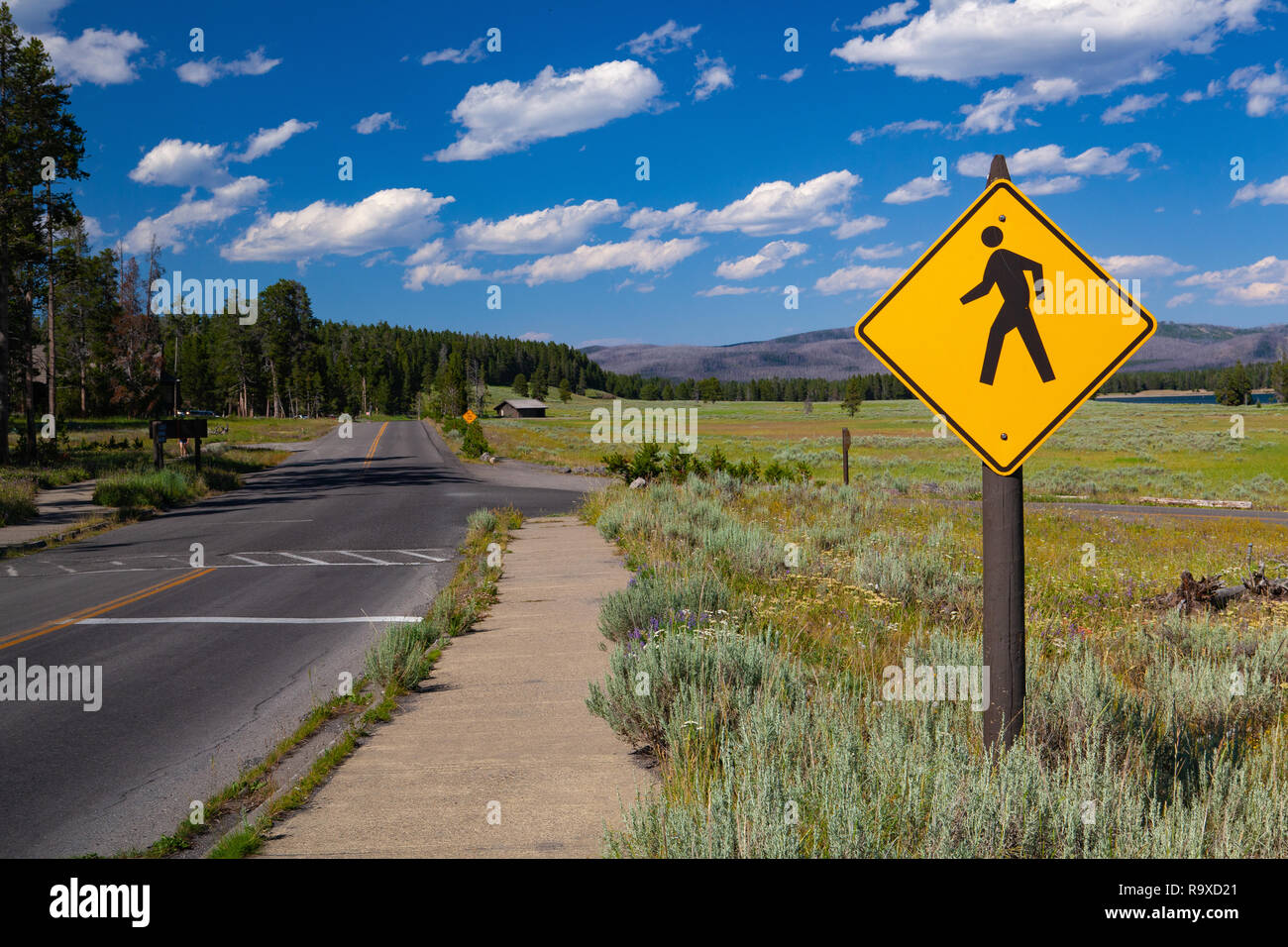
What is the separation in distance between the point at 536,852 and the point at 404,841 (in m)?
0.70

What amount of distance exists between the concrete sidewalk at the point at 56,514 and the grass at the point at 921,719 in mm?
14955

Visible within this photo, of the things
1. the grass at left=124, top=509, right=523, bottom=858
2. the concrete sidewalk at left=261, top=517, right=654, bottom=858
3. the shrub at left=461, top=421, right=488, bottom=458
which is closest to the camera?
the concrete sidewalk at left=261, top=517, right=654, bottom=858

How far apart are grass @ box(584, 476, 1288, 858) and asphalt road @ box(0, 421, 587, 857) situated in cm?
285

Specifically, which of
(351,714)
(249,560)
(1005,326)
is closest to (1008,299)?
(1005,326)

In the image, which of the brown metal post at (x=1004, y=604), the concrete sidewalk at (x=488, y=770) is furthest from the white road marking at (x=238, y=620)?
the brown metal post at (x=1004, y=604)

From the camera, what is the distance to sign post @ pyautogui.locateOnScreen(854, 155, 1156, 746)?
11.7 ft

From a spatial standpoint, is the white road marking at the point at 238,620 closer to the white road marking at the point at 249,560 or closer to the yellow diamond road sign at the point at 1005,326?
the white road marking at the point at 249,560

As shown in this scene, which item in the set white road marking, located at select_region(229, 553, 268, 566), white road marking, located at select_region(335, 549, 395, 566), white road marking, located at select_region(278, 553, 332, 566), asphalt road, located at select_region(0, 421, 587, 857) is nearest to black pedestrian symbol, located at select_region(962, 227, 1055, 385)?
asphalt road, located at select_region(0, 421, 587, 857)

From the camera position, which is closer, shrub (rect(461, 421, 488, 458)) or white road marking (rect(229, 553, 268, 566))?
white road marking (rect(229, 553, 268, 566))

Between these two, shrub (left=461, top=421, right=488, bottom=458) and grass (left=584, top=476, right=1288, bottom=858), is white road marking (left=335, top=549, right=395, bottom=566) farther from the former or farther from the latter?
shrub (left=461, top=421, right=488, bottom=458)

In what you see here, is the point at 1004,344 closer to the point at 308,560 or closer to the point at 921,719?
the point at 921,719

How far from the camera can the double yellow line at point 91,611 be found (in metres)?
9.33
